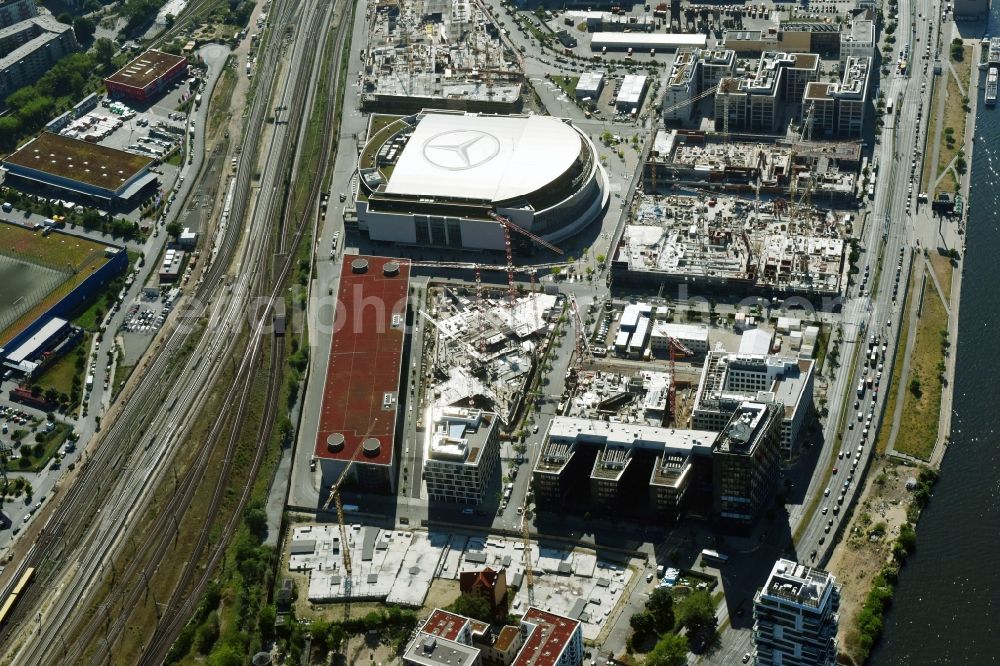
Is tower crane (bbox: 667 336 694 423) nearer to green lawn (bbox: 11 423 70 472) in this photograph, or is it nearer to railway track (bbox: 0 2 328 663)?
railway track (bbox: 0 2 328 663)

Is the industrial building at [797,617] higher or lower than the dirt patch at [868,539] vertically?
higher

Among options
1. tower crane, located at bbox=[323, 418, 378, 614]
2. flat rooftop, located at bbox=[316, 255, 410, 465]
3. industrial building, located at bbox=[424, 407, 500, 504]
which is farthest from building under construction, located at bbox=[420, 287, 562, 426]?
tower crane, located at bbox=[323, 418, 378, 614]

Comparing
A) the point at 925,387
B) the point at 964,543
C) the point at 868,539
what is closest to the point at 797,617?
the point at 868,539

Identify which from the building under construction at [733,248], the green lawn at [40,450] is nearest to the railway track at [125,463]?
the green lawn at [40,450]

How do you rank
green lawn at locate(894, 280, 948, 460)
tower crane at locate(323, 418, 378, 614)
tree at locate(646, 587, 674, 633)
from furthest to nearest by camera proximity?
green lawn at locate(894, 280, 948, 460)
tower crane at locate(323, 418, 378, 614)
tree at locate(646, 587, 674, 633)

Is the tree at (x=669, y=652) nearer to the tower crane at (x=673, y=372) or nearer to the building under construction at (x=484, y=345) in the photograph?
the tower crane at (x=673, y=372)

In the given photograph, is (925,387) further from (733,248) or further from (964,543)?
(733,248)

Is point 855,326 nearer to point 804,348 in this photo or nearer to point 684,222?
point 804,348
